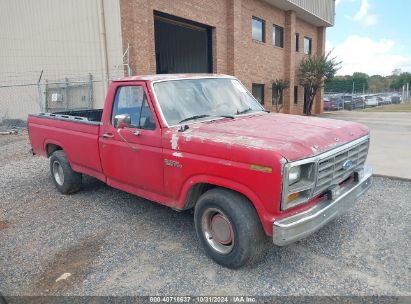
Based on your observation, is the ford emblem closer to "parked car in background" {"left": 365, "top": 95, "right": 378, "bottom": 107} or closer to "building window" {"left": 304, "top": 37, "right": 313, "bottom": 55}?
"building window" {"left": 304, "top": 37, "right": 313, "bottom": 55}

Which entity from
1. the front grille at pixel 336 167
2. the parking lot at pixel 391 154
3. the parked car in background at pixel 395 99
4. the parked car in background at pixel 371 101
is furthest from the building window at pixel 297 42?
the parked car in background at pixel 395 99

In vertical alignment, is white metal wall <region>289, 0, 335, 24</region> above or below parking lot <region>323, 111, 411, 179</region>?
above

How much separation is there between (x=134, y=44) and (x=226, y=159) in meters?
9.88

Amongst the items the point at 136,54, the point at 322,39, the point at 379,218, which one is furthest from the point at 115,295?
the point at 322,39

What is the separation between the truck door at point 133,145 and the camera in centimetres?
409

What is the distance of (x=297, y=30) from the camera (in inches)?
922

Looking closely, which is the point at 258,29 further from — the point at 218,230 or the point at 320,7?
the point at 218,230

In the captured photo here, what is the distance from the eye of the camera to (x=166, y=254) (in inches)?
155

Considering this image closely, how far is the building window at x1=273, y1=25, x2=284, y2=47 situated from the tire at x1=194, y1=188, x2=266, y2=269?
19.7m

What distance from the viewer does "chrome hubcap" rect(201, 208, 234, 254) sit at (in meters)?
3.53

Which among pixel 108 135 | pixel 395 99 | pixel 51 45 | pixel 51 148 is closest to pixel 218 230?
pixel 108 135

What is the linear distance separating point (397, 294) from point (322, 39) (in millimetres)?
26898

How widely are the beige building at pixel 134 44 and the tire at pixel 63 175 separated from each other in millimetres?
6728

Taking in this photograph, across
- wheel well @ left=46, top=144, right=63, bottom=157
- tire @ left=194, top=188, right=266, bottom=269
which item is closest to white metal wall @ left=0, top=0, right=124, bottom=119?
wheel well @ left=46, top=144, right=63, bottom=157
